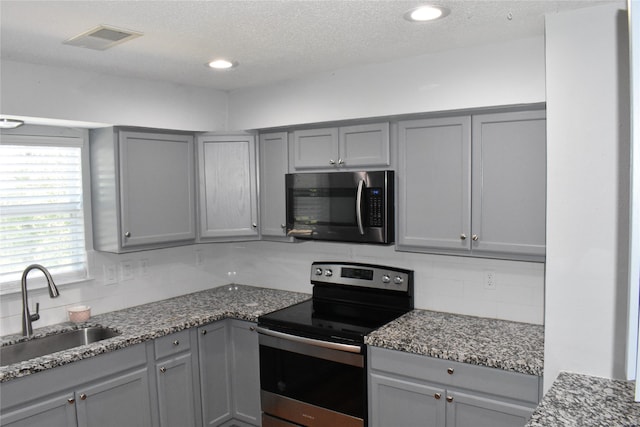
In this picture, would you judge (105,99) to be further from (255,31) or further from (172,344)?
(172,344)

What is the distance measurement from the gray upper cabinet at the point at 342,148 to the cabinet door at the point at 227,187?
1.29ft

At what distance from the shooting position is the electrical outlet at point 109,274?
10.6ft

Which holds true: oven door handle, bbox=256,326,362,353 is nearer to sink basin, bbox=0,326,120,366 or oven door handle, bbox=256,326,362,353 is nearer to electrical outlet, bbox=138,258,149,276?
sink basin, bbox=0,326,120,366

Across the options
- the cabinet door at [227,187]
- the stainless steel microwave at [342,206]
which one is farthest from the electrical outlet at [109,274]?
the stainless steel microwave at [342,206]

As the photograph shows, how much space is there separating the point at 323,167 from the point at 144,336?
145cm

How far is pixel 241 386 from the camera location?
10.7ft

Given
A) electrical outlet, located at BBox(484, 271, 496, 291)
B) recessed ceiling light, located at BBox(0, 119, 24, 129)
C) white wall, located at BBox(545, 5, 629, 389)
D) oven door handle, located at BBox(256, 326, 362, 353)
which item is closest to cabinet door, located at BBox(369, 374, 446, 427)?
oven door handle, located at BBox(256, 326, 362, 353)

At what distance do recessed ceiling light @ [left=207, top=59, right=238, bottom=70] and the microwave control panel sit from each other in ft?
3.54

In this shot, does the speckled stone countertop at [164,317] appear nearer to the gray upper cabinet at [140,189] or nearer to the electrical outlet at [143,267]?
the electrical outlet at [143,267]

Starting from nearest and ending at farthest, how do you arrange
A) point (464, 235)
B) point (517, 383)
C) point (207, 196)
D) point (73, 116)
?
point (517, 383), point (464, 235), point (73, 116), point (207, 196)

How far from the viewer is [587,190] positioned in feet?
6.59

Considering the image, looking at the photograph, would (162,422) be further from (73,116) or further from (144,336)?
(73,116)

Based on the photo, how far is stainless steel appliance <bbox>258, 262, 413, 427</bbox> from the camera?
8.84ft

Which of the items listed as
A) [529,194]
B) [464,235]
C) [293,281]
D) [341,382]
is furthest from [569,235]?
[293,281]
